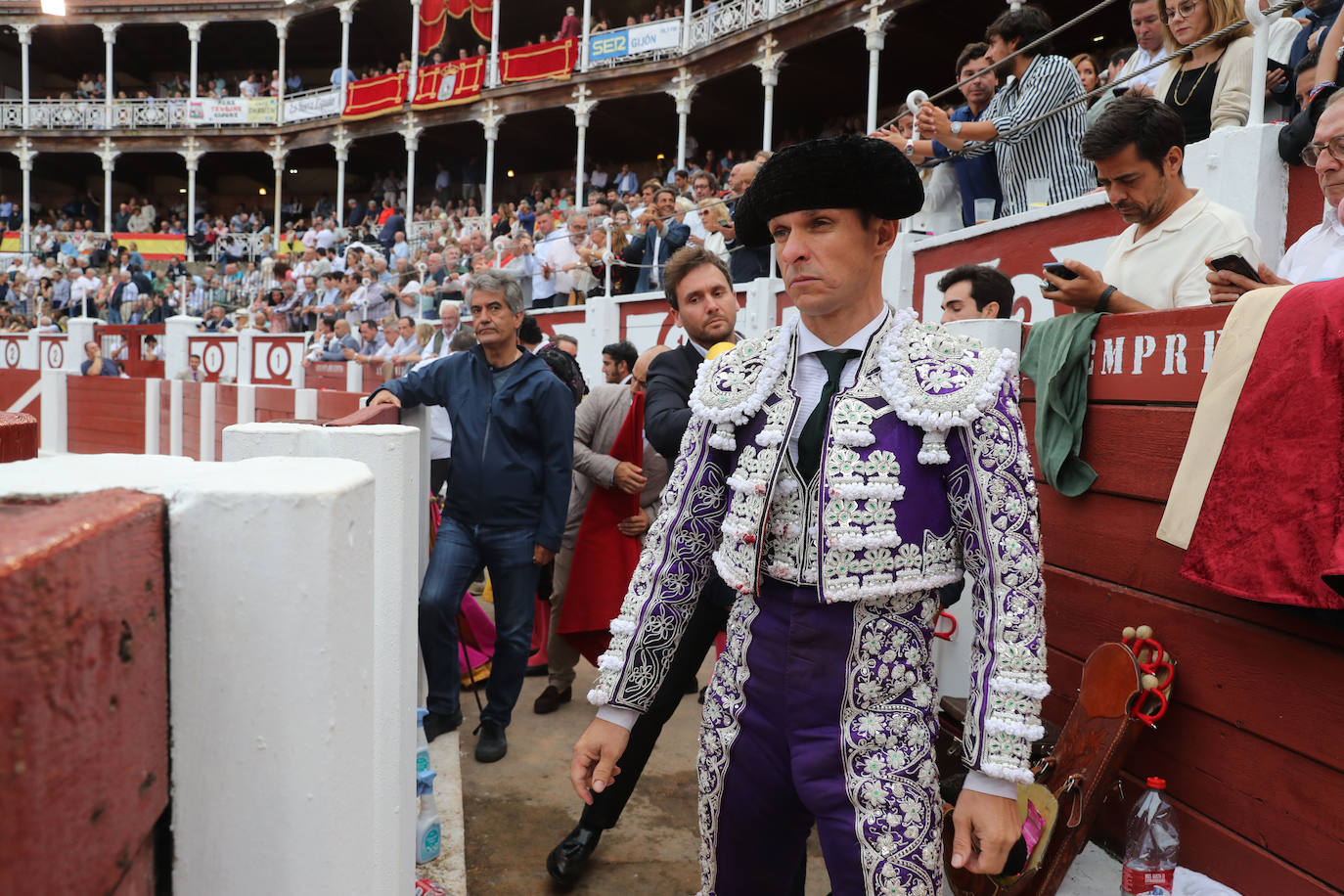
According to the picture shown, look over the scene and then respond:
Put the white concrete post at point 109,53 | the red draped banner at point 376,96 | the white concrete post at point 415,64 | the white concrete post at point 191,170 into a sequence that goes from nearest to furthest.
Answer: the white concrete post at point 415,64
the red draped banner at point 376,96
the white concrete post at point 109,53
the white concrete post at point 191,170

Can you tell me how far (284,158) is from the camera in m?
26.5

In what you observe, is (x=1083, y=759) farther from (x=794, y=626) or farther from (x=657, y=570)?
(x=657, y=570)

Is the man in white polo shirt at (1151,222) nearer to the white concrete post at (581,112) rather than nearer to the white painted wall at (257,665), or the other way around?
the white painted wall at (257,665)

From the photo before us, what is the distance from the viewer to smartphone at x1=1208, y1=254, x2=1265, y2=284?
187 centimetres

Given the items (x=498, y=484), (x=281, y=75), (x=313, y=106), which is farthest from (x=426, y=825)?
(x=281, y=75)

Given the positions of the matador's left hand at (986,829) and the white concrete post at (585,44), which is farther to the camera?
the white concrete post at (585,44)

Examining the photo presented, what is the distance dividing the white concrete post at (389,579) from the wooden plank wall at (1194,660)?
4.91ft

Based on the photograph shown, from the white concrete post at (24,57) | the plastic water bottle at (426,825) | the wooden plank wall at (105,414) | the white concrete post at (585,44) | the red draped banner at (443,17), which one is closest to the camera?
the plastic water bottle at (426,825)

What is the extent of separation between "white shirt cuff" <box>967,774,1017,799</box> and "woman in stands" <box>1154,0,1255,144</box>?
2.84 m

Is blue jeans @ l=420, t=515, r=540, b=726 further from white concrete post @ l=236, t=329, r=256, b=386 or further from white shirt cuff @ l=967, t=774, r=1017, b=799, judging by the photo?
white concrete post @ l=236, t=329, r=256, b=386

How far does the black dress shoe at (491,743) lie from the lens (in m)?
3.46

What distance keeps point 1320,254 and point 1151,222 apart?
37 centimetres

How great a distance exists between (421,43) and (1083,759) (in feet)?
81.4

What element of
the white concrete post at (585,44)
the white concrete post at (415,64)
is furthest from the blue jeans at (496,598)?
the white concrete post at (415,64)
